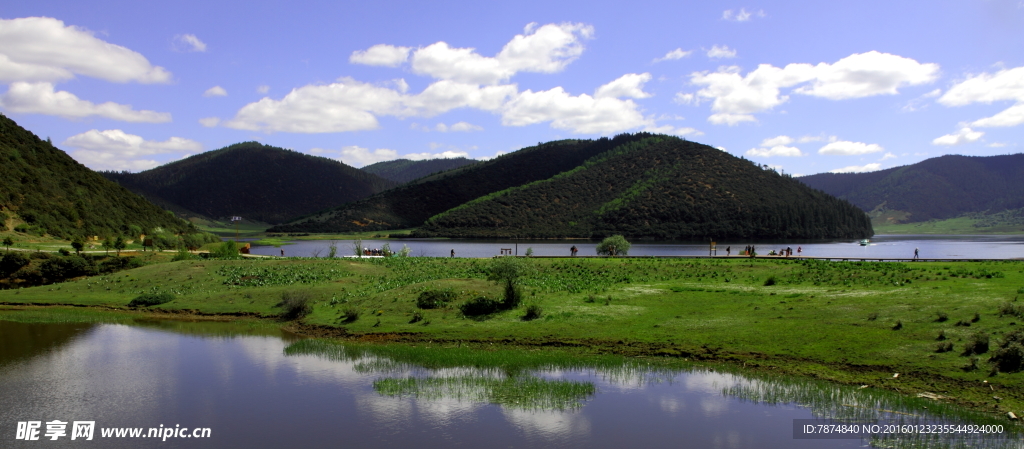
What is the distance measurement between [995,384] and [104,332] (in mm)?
33571

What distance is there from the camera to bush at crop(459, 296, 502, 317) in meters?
29.1

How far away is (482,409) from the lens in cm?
1614

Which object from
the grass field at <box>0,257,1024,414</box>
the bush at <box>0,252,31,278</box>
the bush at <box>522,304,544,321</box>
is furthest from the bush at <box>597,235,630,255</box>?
the bush at <box>0,252,31,278</box>

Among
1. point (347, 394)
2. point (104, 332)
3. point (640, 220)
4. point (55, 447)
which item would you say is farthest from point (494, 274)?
point (640, 220)

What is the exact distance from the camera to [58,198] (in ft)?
222

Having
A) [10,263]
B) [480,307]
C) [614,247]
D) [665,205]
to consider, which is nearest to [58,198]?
[10,263]

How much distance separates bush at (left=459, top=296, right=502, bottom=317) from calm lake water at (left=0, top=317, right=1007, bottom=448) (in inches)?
259

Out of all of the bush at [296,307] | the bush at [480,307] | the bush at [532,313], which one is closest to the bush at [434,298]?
the bush at [480,307]

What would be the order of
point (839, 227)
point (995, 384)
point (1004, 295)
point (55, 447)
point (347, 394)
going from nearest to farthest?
1. point (55, 447)
2. point (995, 384)
3. point (347, 394)
4. point (1004, 295)
5. point (839, 227)

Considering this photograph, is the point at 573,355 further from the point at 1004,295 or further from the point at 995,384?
the point at 1004,295

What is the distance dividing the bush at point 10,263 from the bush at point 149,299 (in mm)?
16098

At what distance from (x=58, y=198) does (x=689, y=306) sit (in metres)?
69.8

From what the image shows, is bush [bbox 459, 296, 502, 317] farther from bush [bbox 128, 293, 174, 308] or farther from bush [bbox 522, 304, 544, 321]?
bush [bbox 128, 293, 174, 308]

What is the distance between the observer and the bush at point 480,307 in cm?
2908
